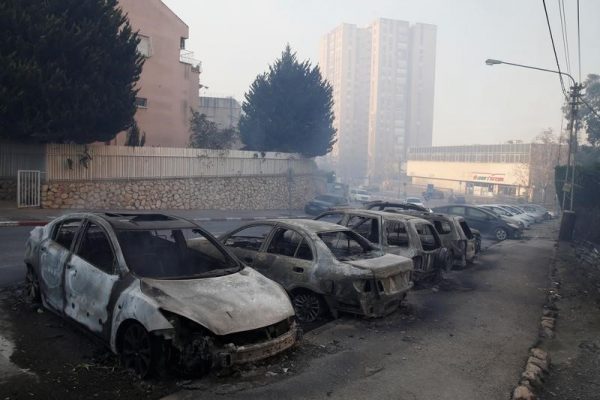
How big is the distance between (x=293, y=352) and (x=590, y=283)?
31.7ft

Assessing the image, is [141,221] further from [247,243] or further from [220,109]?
[220,109]

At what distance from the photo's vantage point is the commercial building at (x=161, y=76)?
28188 mm

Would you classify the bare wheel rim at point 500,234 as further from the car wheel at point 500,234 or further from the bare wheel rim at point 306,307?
the bare wheel rim at point 306,307

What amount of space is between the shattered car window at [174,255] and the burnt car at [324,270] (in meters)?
1.16

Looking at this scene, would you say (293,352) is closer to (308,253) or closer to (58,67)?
(308,253)

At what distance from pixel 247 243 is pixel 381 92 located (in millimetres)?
118167

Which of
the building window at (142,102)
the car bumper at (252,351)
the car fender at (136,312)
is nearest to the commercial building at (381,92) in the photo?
the building window at (142,102)

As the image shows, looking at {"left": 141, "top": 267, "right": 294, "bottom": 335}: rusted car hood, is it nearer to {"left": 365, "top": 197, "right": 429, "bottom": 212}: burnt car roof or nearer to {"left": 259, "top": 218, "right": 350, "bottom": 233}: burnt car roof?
{"left": 259, "top": 218, "right": 350, "bottom": 233}: burnt car roof

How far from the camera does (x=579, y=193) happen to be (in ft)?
83.8

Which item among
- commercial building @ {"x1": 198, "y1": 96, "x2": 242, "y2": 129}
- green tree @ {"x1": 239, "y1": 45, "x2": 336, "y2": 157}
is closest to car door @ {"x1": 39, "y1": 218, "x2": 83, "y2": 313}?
green tree @ {"x1": 239, "y1": 45, "x2": 336, "y2": 157}

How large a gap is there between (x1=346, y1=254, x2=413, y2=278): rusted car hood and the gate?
1703 cm

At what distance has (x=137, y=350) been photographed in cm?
476

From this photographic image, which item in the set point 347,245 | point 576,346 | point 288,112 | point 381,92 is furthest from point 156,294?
point 381,92

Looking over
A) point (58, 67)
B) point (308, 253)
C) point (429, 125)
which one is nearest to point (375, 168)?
point (429, 125)
